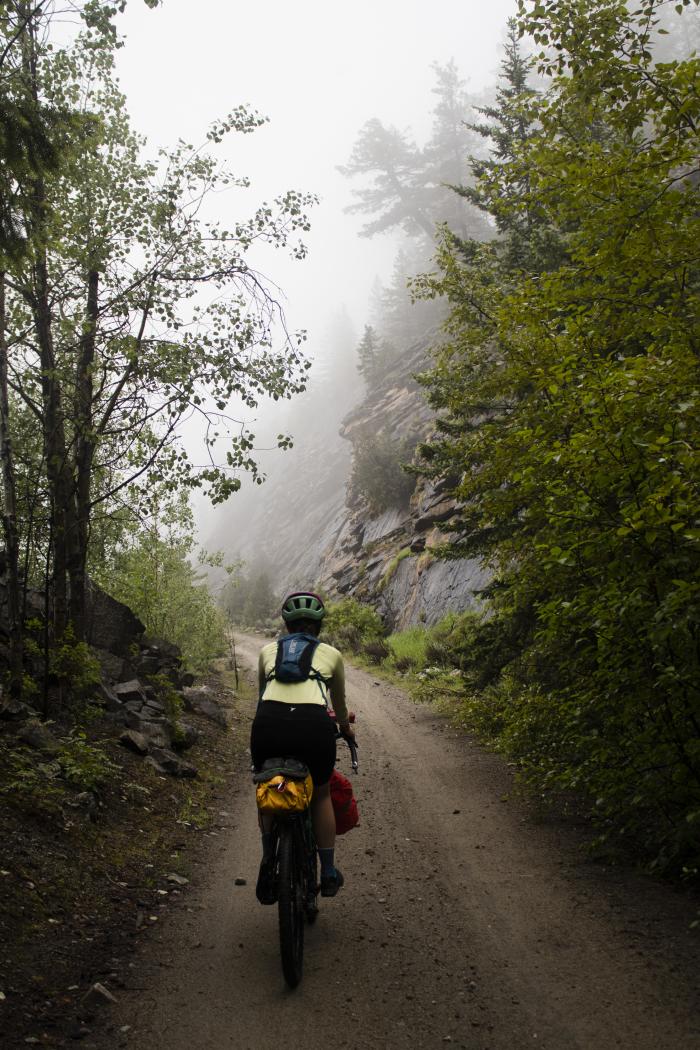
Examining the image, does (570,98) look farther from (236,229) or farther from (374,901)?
(374,901)

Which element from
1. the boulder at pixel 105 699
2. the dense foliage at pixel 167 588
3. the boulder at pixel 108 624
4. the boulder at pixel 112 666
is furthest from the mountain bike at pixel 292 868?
the dense foliage at pixel 167 588

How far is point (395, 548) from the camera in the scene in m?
27.4

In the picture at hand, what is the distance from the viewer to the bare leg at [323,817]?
165 inches

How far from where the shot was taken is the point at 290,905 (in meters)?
3.52

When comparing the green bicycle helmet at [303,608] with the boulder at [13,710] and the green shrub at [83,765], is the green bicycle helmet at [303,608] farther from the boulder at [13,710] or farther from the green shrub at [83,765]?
the boulder at [13,710]

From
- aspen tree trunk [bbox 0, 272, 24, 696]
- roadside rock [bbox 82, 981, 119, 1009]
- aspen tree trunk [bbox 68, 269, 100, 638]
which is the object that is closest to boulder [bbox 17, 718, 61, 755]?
aspen tree trunk [bbox 0, 272, 24, 696]

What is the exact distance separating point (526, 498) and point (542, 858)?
128 inches

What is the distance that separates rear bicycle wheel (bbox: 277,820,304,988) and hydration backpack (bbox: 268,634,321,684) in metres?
0.85

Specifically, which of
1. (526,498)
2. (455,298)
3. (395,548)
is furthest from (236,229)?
(395,548)

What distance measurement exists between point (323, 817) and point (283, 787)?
65cm

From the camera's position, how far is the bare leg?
419 centimetres

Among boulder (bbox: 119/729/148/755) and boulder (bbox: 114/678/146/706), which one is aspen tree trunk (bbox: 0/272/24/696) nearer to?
boulder (bbox: 119/729/148/755)

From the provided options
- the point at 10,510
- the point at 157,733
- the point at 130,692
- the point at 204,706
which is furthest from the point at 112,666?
the point at 10,510

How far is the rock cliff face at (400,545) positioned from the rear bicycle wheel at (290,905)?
7.74 metres
